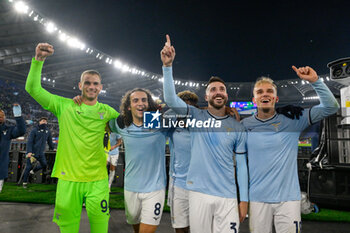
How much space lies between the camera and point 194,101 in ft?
11.7

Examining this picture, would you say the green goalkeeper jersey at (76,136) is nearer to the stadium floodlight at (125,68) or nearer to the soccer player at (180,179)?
the soccer player at (180,179)

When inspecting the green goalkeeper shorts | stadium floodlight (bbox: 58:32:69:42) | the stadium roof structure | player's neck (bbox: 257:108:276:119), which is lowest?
the green goalkeeper shorts

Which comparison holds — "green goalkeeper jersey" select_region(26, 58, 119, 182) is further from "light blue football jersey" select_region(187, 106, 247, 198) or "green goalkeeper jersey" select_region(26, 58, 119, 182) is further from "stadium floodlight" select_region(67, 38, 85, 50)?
"stadium floodlight" select_region(67, 38, 85, 50)

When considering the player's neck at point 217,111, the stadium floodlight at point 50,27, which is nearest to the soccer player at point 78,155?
the player's neck at point 217,111

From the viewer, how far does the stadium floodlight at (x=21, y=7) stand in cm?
1697

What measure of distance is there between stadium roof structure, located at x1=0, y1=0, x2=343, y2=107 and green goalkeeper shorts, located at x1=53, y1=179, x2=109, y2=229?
19414 mm

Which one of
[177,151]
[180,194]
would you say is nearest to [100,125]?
[177,151]

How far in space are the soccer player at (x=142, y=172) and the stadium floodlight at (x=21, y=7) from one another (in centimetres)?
1915

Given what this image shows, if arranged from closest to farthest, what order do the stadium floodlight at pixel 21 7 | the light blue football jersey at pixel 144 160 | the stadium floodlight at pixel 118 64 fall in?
1. the light blue football jersey at pixel 144 160
2. the stadium floodlight at pixel 21 7
3. the stadium floodlight at pixel 118 64

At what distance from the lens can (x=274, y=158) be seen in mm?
2455

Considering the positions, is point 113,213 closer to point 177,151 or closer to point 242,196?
point 177,151

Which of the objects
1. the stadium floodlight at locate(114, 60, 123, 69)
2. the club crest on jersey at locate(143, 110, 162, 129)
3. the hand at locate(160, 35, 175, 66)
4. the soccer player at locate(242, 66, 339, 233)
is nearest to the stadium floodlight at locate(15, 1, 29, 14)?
the stadium floodlight at locate(114, 60, 123, 69)

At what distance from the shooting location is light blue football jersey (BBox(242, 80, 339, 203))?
→ 2387 millimetres

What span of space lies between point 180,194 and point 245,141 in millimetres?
1212
